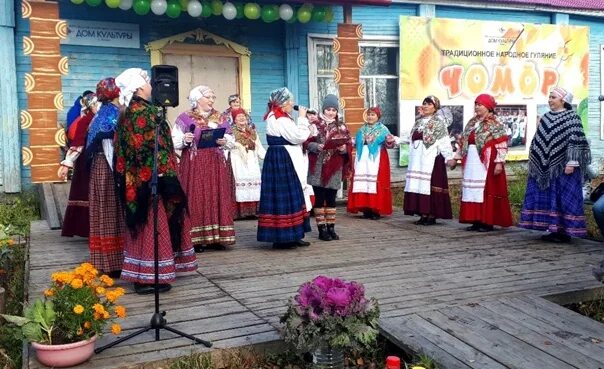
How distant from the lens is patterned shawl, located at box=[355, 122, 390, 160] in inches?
318

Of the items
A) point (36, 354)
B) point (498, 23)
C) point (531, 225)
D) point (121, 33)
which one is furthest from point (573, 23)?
point (36, 354)

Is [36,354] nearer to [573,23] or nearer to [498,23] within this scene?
[498,23]

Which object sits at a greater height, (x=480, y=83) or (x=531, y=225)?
(x=480, y=83)

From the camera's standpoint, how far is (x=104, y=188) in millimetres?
4828

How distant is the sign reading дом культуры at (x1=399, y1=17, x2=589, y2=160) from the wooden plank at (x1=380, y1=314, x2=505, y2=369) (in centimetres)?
772

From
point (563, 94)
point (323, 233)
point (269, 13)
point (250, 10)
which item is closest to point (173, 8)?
point (250, 10)

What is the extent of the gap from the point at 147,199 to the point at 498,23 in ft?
31.0

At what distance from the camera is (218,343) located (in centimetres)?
348

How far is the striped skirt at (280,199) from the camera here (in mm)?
6016

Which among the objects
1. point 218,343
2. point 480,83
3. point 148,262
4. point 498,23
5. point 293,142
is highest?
point 498,23

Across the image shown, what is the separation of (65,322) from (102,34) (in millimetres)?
6879

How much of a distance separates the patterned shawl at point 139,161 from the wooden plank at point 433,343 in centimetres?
182

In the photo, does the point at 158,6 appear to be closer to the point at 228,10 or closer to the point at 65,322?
the point at 228,10

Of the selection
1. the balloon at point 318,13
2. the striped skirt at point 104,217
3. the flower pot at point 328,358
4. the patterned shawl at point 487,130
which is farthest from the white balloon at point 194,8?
the flower pot at point 328,358
